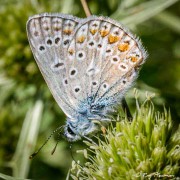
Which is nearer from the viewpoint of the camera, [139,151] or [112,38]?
[139,151]

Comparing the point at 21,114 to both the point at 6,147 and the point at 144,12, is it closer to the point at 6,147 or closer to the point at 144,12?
the point at 6,147

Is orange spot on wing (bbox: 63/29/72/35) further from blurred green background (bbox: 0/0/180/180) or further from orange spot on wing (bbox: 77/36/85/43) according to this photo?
blurred green background (bbox: 0/0/180/180)

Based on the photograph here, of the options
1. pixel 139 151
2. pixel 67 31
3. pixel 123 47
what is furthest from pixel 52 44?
pixel 139 151

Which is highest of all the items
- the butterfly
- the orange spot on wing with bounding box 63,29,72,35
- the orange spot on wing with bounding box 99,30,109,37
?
the orange spot on wing with bounding box 99,30,109,37

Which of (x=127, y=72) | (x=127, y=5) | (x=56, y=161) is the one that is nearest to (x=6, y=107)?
(x=56, y=161)

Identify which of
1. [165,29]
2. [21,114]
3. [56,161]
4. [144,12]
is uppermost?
[165,29]

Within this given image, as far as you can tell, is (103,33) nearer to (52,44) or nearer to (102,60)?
(102,60)

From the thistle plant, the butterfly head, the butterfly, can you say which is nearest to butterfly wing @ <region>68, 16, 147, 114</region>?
the butterfly
